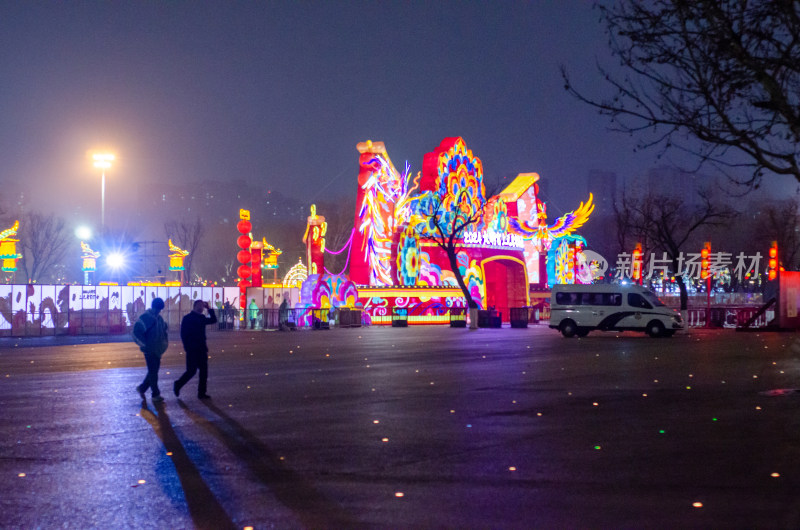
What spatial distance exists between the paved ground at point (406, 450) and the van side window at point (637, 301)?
17042mm

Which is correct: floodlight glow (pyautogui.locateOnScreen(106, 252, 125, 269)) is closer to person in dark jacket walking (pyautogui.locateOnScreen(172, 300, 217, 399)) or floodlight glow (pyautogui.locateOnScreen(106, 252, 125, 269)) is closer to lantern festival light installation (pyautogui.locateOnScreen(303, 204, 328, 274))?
lantern festival light installation (pyautogui.locateOnScreen(303, 204, 328, 274))

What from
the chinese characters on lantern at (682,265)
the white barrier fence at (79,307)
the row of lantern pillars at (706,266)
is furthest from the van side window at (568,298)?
the white barrier fence at (79,307)

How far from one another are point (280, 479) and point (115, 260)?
218 ft

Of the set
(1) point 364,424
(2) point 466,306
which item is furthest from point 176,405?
(2) point 466,306

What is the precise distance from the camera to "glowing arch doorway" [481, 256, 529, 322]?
6072 centimetres

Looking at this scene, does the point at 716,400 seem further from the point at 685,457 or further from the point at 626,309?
the point at 626,309

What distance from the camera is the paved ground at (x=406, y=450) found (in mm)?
6988

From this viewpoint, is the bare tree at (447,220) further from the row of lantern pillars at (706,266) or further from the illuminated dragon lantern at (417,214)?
the row of lantern pillars at (706,266)

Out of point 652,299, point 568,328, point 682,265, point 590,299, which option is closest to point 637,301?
point 652,299

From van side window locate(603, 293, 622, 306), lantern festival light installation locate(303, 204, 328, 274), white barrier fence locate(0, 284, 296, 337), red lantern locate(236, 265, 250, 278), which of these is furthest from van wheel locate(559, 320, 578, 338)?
red lantern locate(236, 265, 250, 278)

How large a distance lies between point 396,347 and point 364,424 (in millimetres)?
17583

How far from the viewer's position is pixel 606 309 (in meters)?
37.5

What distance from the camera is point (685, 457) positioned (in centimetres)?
929

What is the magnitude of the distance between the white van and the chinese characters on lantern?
1268 cm
